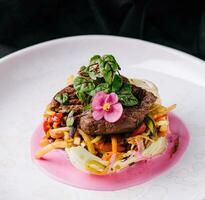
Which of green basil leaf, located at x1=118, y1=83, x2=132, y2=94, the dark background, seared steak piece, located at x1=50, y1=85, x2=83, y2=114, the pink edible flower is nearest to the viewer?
the pink edible flower

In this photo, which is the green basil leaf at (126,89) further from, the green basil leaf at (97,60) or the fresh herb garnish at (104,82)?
the green basil leaf at (97,60)

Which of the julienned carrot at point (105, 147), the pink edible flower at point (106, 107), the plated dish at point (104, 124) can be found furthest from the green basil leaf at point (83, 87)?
the julienned carrot at point (105, 147)

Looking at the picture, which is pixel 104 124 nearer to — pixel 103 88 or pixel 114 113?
pixel 114 113

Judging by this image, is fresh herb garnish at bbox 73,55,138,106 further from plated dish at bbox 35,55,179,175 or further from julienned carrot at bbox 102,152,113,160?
julienned carrot at bbox 102,152,113,160

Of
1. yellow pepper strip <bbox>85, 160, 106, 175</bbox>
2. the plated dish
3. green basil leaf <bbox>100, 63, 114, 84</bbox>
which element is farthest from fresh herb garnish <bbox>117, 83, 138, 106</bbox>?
yellow pepper strip <bbox>85, 160, 106, 175</bbox>

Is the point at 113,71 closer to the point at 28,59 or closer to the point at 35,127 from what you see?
the point at 35,127

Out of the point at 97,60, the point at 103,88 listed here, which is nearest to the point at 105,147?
the point at 103,88
